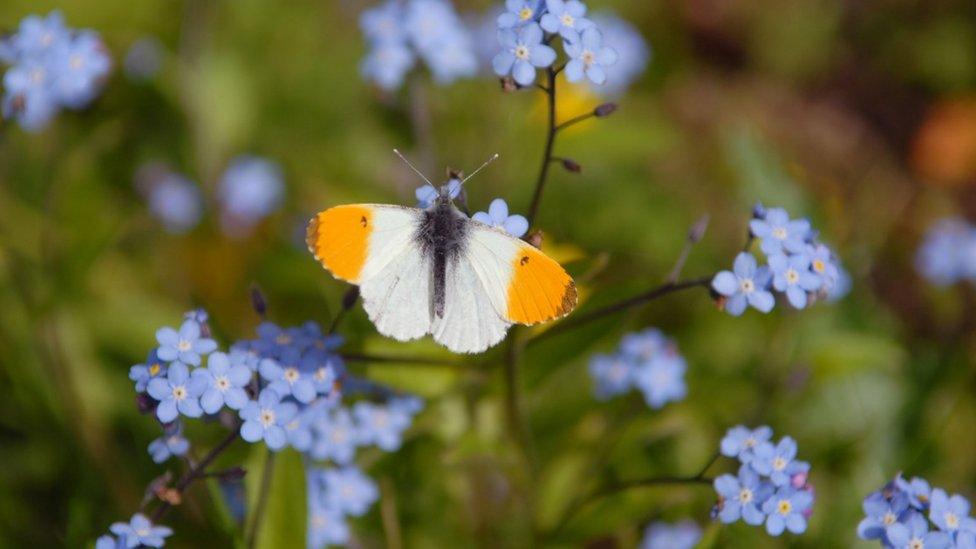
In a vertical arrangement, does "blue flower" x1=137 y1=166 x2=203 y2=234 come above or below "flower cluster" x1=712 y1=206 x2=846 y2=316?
above

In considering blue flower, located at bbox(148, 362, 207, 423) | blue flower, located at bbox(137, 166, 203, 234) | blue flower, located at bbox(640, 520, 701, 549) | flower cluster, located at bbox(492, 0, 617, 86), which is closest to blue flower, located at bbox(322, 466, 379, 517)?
blue flower, located at bbox(148, 362, 207, 423)

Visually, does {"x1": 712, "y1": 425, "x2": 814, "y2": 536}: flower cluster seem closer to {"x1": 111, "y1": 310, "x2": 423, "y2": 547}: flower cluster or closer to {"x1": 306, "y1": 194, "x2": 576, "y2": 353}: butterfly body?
{"x1": 306, "y1": 194, "x2": 576, "y2": 353}: butterfly body

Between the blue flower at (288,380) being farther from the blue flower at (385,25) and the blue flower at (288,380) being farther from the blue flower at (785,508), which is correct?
the blue flower at (385,25)

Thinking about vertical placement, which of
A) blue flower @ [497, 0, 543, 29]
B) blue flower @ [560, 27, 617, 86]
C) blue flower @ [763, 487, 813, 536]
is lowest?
blue flower @ [763, 487, 813, 536]

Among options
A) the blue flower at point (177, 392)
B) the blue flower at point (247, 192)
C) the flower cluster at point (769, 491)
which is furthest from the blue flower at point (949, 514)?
the blue flower at point (247, 192)

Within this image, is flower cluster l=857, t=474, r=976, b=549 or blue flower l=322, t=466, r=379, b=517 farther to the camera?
blue flower l=322, t=466, r=379, b=517

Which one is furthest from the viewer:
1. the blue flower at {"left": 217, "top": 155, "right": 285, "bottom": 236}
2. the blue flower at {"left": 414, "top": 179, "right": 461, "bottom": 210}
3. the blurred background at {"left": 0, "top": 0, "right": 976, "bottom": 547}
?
the blue flower at {"left": 217, "top": 155, "right": 285, "bottom": 236}

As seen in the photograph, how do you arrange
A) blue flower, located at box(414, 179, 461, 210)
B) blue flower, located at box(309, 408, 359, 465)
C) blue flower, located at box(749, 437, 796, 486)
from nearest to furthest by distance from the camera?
blue flower, located at box(749, 437, 796, 486) < blue flower, located at box(414, 179, 461, 210) < blue flower, located at box(309, 408, 359, 465)
